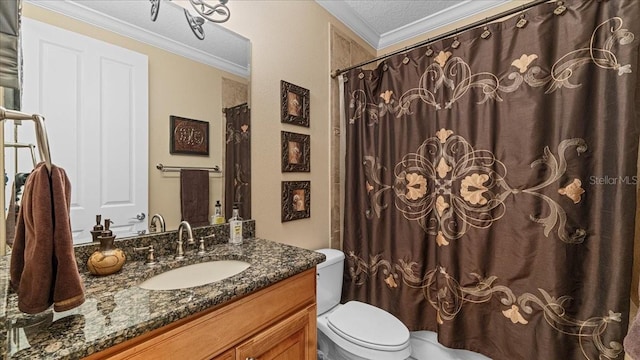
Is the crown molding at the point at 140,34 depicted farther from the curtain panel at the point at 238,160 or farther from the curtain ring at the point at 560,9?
the curtain ring at the point at 560,9

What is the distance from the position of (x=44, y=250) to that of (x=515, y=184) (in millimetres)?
1751

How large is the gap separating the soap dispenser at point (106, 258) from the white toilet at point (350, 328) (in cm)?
104

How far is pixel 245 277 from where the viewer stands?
88cm

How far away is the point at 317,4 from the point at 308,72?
0.51 metres

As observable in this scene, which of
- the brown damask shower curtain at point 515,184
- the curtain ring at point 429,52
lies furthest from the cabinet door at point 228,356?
the curtain ring at point 429,52

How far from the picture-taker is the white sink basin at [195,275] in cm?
95

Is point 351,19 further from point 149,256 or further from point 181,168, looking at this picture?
point 149,256

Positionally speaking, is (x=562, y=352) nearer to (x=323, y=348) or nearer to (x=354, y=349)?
(x=354, y=349)

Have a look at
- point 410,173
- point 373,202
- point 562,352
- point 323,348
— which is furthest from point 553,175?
point 323,348

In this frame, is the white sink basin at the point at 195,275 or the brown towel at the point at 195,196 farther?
the brown towel at the point at 195,196

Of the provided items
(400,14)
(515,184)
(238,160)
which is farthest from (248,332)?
(400,14)

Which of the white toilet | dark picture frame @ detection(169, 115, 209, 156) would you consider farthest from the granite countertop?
the white toilet

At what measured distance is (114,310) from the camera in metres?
0.66

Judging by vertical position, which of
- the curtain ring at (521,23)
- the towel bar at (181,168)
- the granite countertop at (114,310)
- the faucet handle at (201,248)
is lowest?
the granite countertop at (114,310)
